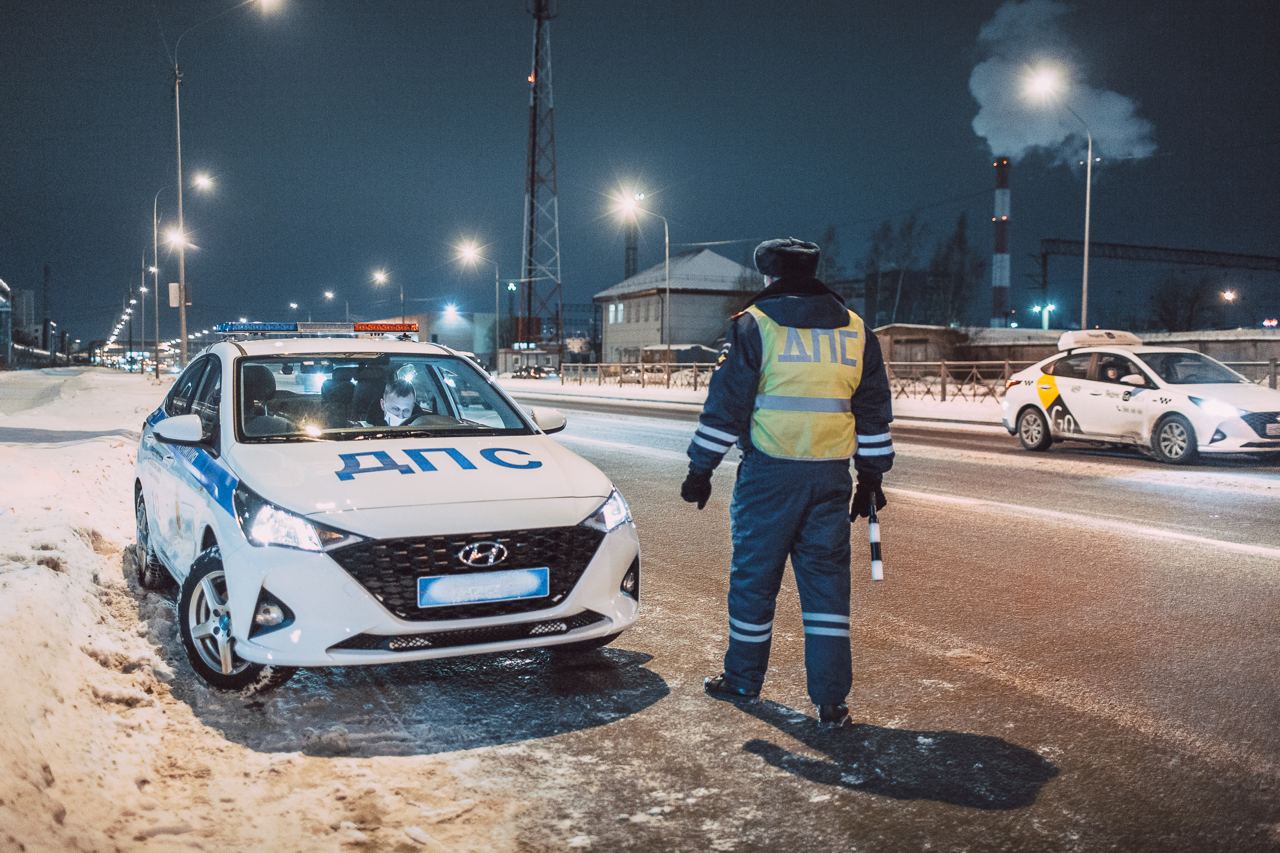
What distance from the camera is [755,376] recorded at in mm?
4102

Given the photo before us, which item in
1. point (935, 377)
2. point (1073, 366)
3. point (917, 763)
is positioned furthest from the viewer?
point (935, 377)

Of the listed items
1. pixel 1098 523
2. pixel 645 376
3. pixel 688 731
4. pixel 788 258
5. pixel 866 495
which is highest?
pixel 788 258

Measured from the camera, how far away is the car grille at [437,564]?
4.01 m

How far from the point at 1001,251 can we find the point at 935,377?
52214mm

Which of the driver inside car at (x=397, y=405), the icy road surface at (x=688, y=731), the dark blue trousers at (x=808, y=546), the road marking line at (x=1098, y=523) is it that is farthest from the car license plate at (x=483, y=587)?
the road marking line at (x=1098, y=523)

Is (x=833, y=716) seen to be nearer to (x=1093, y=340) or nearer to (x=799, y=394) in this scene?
(x=799, y=394)

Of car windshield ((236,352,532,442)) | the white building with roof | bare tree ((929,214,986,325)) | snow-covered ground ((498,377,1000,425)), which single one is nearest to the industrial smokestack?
bare tree ((929,214,986,325))

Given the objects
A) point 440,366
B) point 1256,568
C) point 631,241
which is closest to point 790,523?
point 440,366

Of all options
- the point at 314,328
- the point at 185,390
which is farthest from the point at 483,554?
the point at 314,328

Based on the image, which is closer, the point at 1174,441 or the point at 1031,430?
the point at 1174,441

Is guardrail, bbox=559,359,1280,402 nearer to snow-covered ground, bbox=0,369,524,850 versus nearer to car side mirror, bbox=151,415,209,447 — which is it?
car side mirror, bbox=151,415,209,447

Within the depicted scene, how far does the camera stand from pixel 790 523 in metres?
4.09

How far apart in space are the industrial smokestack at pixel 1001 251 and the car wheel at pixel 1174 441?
70.2 metres

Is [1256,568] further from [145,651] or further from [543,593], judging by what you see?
[145,651]
